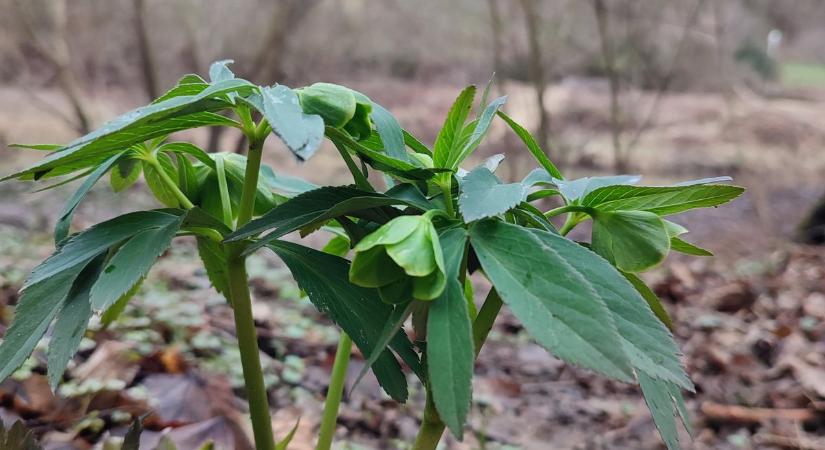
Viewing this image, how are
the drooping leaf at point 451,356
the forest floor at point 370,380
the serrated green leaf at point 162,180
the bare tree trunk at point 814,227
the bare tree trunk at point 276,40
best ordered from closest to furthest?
the drooping leaf at point 451,356, the serrated green leaf at point 162,180, the forest floor at point 370,380, the bare tree trunk at point 814,227, the bare tree trunk at point 276,40

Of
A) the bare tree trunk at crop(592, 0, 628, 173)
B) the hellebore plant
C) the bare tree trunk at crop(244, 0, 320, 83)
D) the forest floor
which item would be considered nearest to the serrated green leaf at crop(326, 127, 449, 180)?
the hellebore plant

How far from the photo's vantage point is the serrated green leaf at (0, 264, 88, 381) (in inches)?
16.9

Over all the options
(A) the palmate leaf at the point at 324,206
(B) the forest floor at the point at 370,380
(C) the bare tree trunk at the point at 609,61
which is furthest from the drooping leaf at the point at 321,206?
(C) the bare tree trunk at the point at 609,61

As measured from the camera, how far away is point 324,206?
442mm

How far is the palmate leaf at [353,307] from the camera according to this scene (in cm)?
45

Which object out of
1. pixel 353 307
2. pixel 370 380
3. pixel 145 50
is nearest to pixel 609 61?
pixel 145 50

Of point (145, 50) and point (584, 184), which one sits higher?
point (145, 50)

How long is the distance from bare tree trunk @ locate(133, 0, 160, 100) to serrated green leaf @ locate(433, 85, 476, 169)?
2870 mm

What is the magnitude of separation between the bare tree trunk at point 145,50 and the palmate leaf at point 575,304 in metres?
2.99

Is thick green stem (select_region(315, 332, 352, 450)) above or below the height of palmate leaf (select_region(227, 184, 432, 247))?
below

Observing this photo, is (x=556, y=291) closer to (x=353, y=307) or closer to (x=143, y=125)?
(x=353, y=307)

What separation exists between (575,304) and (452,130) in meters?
0.18

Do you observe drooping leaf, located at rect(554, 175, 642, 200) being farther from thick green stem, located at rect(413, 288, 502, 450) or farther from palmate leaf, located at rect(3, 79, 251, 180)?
palmate leaf, located at rect(3, 79, 251, 180)

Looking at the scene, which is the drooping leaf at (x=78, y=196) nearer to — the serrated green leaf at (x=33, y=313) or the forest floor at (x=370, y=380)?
the serrated green leaf at (x=33, y=313)
